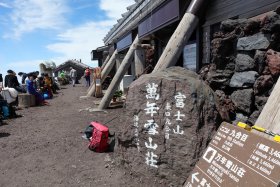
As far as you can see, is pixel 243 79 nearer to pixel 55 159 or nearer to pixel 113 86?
pixel 55 159

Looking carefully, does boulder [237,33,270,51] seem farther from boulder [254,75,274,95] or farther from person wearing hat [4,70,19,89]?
person wearing hat [4,70,19,89]

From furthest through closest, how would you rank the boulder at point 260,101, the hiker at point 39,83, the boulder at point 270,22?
the hiker at point 39,83 → the boulder at point 260,101 → the boulder at point 270,22

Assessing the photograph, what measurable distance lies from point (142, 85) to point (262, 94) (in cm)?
207

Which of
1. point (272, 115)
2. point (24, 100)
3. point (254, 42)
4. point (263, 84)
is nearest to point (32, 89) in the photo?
point (24, 100)

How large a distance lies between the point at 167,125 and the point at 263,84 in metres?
1.78

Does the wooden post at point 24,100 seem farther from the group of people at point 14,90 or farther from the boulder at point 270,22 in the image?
the boulder at point 270,22

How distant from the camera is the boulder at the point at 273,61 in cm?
464

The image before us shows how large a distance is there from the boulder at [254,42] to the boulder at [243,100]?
80 cm

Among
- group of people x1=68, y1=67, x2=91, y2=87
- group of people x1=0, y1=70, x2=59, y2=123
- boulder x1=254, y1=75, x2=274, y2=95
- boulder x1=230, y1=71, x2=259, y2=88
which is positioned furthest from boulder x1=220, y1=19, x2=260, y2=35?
group of people x1=68, y1=67, x2=91, y2=87

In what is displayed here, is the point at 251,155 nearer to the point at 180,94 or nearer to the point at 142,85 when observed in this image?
the point at 180,94

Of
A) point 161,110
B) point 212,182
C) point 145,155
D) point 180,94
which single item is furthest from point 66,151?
point 212,182

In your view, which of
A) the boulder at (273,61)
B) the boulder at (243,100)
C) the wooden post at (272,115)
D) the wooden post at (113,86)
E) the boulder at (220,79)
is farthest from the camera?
the wooden post at (113,86)

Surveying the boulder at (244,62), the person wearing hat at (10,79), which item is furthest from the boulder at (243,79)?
the person wearing hat at (10,79)

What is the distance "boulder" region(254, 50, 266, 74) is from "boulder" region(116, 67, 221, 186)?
3.83 feet
